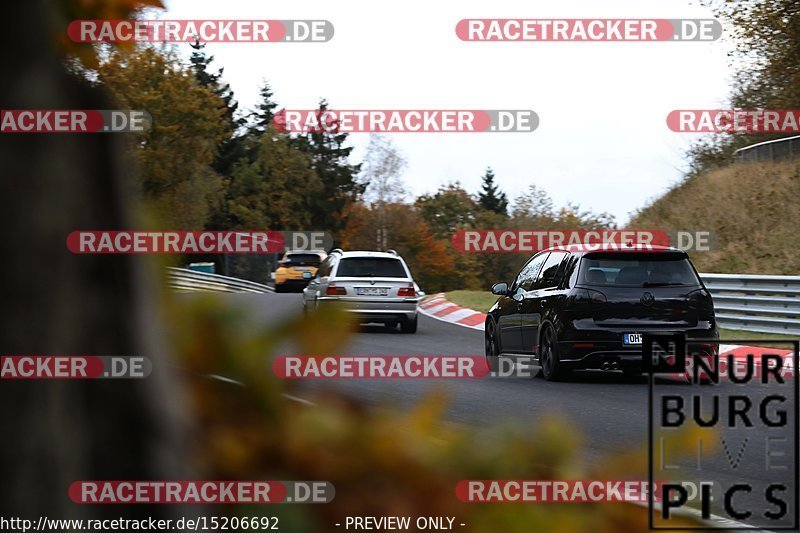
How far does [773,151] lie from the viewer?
37000 millimetres

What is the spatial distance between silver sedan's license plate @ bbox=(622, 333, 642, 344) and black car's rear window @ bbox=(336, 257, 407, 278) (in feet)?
31.7

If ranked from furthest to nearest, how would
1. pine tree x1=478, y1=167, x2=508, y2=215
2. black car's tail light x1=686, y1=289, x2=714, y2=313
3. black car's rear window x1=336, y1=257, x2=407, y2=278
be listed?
pine tree x1=478, y1=167, x2=508, y2=215 → black car's rear window x1=336, y1=257, x2=407, y2=278 → black car's tail light x1=686, y1=289, x2=714, y2=313

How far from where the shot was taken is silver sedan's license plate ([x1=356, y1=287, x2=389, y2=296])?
22.4 m

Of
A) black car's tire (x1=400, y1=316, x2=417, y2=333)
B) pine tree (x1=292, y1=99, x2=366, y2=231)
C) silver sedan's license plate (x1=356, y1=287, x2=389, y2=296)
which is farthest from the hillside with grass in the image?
pine tree (x1=292, y1=99, x2=366, y2=231)

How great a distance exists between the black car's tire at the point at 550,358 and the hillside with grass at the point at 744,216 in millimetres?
17357

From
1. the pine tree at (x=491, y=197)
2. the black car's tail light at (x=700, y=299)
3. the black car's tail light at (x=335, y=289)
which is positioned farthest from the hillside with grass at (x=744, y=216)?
the pine tree at (x=491, y=197)

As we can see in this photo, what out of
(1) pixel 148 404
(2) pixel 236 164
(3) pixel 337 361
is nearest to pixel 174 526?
(1) pixel 148 404

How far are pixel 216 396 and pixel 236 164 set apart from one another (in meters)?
75.0

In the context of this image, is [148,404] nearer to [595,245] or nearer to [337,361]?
[337,361]

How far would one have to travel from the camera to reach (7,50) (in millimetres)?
953

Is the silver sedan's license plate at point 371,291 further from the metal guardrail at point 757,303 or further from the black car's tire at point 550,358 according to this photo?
the black car's tire at point 550,358

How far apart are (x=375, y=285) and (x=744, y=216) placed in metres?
15.9

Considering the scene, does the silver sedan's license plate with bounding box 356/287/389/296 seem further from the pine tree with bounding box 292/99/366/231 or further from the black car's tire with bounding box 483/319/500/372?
the pine tree with bounding box 292/99/366/231

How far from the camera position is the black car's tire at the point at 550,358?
1352cm
